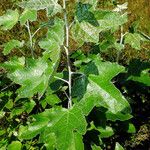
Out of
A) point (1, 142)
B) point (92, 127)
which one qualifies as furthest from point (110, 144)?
point (1, 142)

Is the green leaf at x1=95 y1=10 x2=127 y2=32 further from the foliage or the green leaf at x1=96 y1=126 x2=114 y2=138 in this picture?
the green leaf at x1=96 y1=126 x2=114 y2=138

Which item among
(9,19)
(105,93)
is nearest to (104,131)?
(105,93)

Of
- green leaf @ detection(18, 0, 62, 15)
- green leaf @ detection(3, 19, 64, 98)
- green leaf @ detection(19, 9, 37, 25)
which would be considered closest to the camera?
green leaf @ detection(18, 0, 62, 15)

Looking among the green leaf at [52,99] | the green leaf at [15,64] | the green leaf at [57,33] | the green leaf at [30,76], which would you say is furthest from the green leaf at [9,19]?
the green leaf at [57,33]

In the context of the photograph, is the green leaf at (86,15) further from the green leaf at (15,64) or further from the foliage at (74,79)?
the green leaf at (15,64)

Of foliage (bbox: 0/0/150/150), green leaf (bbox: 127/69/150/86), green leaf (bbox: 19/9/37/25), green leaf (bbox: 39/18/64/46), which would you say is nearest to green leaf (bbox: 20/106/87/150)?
foliage (bbox: 0/0/150/150)

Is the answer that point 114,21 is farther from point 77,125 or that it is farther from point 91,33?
point 77,125
